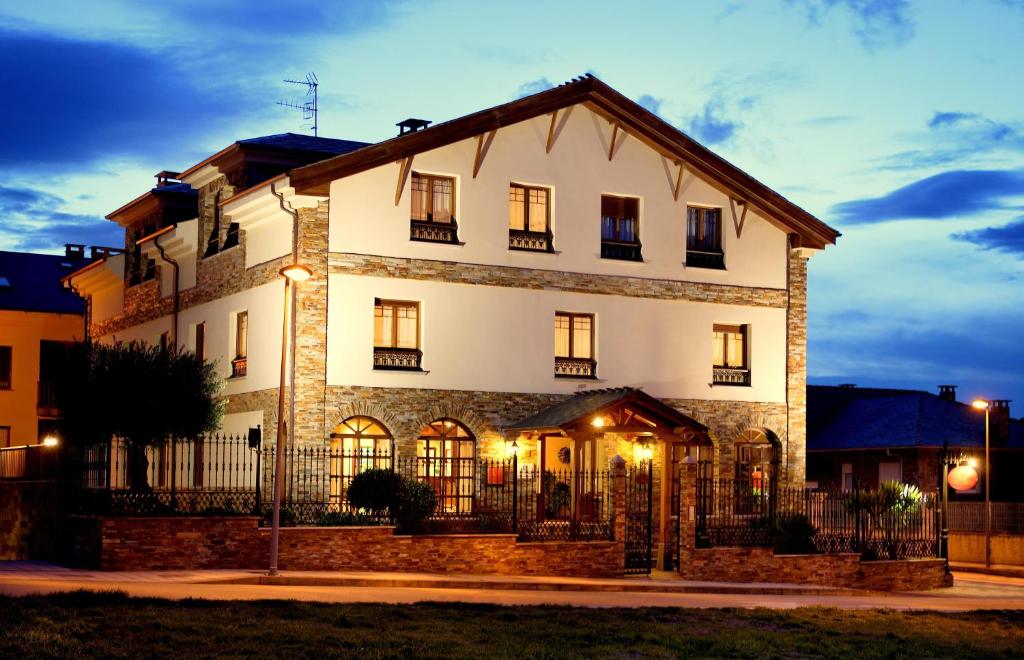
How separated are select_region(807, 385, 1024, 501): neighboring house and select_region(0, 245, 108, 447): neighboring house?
26756 millimetres

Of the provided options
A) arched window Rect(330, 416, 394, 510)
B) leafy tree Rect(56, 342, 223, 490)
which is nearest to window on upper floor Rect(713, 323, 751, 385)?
arched window Rect(330, 416, 394, 510)

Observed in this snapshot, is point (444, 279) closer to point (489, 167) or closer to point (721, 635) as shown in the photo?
point (489, 167)

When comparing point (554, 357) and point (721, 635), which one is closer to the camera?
point (721, 635)


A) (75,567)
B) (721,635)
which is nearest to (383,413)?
(75,567)

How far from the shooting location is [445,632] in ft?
59.1

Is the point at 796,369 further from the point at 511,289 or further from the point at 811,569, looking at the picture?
the point at 811,569

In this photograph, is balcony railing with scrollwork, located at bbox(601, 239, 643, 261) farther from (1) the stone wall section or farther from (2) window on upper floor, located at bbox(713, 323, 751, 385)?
(2) window on upper floor, located at bbox(713, 323, 751, 385)

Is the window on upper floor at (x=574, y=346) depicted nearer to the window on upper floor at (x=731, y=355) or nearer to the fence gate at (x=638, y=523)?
the window on upper floor at (x=731, y=355)

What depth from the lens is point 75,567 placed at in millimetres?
27016

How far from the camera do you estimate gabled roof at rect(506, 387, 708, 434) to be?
34.8 metres

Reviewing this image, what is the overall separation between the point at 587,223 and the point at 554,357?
11.8 feet

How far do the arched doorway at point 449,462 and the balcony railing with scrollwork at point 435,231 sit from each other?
14.3 feet

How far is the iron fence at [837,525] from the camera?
105ft

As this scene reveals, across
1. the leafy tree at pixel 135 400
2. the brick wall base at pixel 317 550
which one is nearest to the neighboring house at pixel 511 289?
the leafy tree at pixel 135 400
